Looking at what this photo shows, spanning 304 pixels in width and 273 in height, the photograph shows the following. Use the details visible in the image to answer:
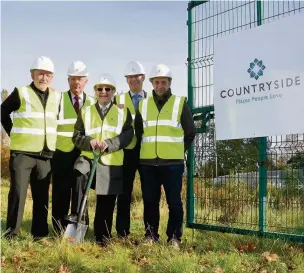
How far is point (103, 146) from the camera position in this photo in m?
5.90

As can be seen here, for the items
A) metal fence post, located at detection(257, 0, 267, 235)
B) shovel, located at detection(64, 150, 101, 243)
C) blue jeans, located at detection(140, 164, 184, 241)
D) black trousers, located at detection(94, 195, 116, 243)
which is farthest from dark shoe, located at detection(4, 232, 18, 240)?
metal fence post, located at detection(257, 0, 267, 235)

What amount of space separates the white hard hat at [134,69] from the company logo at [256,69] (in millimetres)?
1384

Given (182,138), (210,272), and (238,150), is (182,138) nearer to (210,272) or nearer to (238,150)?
(238,150)

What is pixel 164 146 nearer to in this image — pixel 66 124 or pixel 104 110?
pixel 104 110

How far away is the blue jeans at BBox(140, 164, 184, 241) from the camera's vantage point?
Answer: 19.5ft

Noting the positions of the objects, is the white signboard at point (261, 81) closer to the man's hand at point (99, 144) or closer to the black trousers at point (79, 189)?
the man's hand at point (99, 144)

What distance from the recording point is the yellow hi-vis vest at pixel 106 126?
6.11 meters

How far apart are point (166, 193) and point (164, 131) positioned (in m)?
0.73

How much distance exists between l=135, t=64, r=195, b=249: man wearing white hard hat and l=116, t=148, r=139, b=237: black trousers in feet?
0.76

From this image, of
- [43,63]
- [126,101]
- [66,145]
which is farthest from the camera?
[126,101]

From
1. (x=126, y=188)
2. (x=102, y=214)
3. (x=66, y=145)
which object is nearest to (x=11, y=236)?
(x=102, y=214)

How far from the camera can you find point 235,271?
15.5 feet

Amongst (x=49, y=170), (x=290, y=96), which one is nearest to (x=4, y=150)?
(x=49, y=170)

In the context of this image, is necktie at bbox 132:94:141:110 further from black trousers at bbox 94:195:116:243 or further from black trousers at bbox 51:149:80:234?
black trousers at bbox 94:195:116:243
